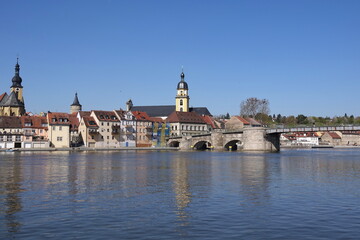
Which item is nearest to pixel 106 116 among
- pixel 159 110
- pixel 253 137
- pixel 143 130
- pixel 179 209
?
pixel 143 130

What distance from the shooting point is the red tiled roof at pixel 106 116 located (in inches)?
5187

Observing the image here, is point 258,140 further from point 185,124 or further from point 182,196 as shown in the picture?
point 182,196

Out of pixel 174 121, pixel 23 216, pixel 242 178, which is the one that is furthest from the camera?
pixel 174 121

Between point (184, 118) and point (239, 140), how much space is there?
4359 cm

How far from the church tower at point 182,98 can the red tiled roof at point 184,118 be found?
15.0 meters

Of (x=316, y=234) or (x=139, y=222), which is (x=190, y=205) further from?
(x=316, y=234)

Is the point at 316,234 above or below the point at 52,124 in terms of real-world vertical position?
below

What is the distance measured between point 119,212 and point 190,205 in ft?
13.4

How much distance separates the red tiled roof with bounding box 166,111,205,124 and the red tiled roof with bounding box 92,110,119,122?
70.5 feet

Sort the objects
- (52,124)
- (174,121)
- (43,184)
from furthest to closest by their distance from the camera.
A: (174,121)
(52,124)
(43,184)

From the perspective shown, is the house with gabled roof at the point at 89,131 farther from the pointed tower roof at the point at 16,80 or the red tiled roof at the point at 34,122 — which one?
the pointed tower roof at the point at 16,80

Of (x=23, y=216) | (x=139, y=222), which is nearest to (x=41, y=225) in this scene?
(x=23, y=216)

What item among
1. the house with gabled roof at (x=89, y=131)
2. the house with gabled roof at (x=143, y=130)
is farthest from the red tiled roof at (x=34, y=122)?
the house with gabled roof at (x=143, y=130)

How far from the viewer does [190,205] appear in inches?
968
